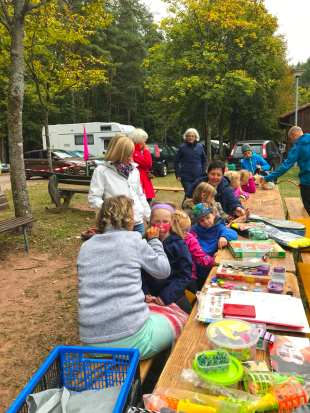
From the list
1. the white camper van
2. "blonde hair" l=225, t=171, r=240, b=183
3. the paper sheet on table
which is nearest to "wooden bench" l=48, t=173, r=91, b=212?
"blonde hair" l=225, t=171, r=240, b=183

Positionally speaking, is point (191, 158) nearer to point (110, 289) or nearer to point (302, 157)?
point (302, 157)

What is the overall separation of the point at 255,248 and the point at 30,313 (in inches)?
98.9

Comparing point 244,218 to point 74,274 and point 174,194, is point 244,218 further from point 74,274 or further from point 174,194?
point 174,194

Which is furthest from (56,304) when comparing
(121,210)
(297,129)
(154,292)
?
(297,129)

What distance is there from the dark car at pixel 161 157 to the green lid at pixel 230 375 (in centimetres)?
1443

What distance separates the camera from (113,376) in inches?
65.8

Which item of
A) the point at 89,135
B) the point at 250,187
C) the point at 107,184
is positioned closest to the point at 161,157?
the point at 89,135

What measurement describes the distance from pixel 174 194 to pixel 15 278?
24.2ft

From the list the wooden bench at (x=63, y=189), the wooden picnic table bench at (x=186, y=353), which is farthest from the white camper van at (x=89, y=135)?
the wooden picnic table bench at (x=186, y=353)

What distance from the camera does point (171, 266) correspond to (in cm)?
273

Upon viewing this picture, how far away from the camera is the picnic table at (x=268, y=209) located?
2662 mm

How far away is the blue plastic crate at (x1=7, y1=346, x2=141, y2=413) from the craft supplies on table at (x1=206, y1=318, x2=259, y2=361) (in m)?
0.39

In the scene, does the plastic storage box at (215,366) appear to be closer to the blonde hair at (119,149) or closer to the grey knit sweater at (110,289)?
the grey knit sweater at (110,289)

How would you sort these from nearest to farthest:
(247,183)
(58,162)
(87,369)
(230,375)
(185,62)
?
(230,375) < (87,369) < (247,183) < (58,162) < (185,62)
